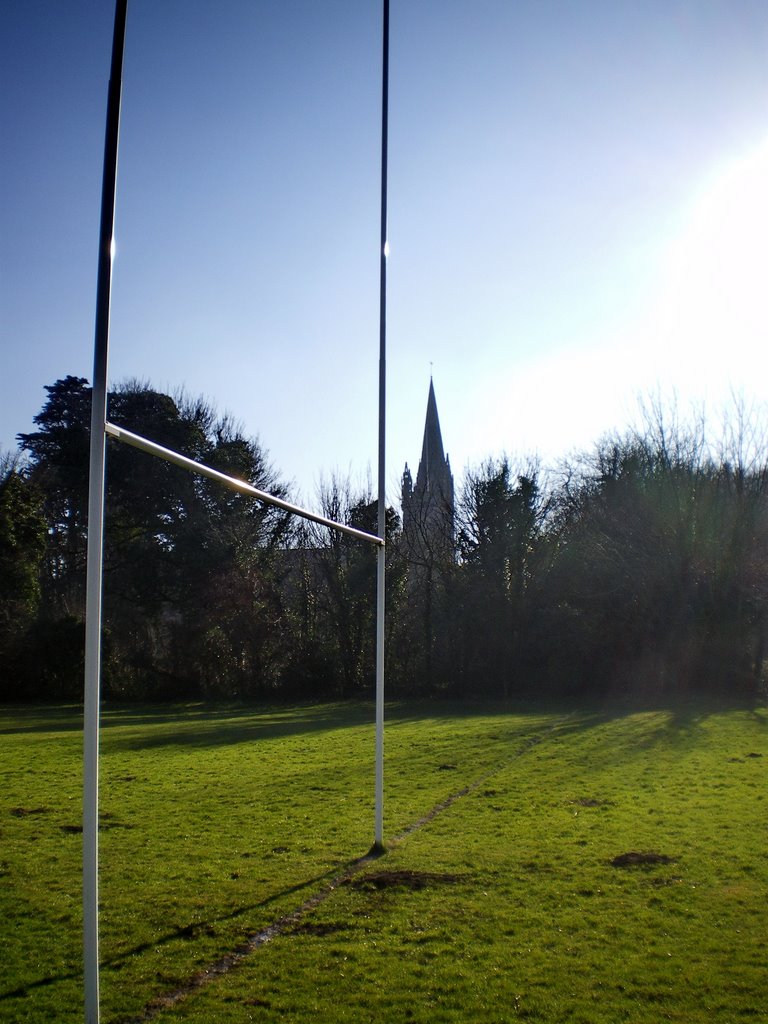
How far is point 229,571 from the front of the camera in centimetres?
2495

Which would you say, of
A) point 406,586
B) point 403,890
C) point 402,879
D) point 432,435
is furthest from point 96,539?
point 432,435

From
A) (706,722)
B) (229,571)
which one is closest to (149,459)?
(229,571)

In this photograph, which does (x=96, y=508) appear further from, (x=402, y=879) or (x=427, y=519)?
(x=427, y=519)

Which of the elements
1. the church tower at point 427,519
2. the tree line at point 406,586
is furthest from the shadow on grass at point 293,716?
the church tower at point 427,519

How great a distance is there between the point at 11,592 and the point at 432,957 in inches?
870

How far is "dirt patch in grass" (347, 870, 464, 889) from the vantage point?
621 cm

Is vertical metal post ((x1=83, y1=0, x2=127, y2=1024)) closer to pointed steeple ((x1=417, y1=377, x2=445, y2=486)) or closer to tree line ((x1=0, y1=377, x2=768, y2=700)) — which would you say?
tree line ((x1=0, y1=377, x2=768, y2=700))

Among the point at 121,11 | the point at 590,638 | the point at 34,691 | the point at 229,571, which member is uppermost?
the point at 121,11

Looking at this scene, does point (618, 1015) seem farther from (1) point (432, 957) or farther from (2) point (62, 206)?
(2) point (62, 206)

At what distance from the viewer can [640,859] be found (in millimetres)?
6945

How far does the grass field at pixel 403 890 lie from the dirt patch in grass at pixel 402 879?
28 mm

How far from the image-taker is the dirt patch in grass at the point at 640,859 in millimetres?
6809

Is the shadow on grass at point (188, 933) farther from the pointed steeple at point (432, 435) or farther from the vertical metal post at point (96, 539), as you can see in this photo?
the pointed steeple at point (432, 435)

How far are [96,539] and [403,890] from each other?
12.2 ft
